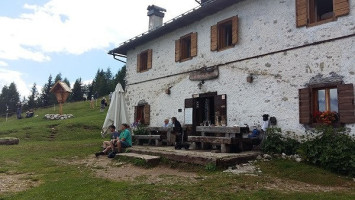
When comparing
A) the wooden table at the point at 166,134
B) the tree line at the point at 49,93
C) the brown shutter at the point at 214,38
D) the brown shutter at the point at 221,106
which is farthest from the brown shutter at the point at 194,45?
the tree line at the point at 49,93

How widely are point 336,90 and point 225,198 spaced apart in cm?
556

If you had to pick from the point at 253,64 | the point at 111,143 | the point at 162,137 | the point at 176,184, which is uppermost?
the point at 253,64

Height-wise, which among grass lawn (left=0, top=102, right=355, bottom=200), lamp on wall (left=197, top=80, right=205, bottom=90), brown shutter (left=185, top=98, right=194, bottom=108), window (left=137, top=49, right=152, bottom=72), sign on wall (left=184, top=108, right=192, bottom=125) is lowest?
grass lawn (left=0, top=102, right=355, bottom=200)

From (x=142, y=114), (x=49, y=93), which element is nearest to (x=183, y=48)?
(x=142, y=114)

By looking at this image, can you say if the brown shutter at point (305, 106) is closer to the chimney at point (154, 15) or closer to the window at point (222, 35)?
the window at point (222, 35)

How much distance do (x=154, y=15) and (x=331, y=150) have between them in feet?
46.0

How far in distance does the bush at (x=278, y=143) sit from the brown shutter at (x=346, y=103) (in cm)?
149

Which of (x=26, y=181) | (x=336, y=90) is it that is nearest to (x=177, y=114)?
(x=336, y=90)

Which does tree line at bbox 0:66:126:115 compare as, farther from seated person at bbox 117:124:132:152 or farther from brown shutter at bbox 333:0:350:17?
brown shutter at bbox 333:0:350:17

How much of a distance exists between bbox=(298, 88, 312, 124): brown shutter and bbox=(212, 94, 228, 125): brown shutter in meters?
3.11

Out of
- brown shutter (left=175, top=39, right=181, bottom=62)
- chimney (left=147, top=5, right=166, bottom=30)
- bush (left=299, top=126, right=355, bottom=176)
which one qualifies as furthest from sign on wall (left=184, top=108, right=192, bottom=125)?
chimney (left=147, top=5, right=166, bottom=30)

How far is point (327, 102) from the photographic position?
870cm

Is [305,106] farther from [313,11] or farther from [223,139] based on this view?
[313,11]

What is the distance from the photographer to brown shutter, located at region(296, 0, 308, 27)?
9234mm
